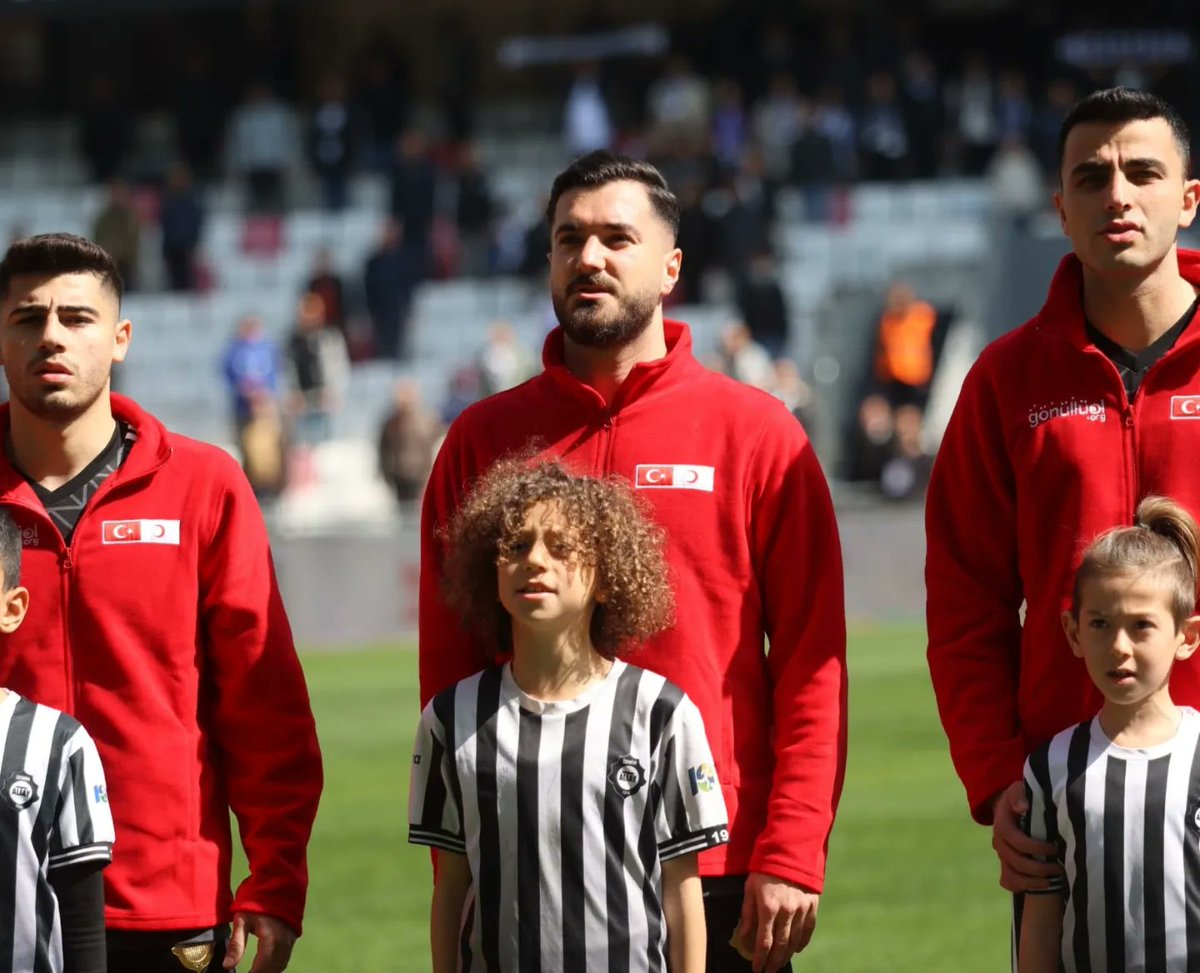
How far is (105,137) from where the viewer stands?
28578 mm

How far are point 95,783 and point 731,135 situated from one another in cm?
2272

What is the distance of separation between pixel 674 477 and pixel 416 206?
21.9m

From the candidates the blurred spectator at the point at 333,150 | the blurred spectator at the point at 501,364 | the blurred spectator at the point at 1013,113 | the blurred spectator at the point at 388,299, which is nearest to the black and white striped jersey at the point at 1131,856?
the blurred spectator at the point at 501,364

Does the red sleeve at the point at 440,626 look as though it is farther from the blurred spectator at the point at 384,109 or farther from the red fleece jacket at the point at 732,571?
the blurred spectator at the point at 384,109

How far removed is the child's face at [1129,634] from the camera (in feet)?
14.1

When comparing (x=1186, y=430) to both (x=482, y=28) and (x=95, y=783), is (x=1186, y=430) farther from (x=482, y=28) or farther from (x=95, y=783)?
(x=482, y=28)

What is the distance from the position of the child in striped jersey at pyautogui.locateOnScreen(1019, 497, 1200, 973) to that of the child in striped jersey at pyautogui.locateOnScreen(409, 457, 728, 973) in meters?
0.69

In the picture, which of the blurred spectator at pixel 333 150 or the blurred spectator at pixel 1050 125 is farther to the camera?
the blurred spectator at pixel 333 150

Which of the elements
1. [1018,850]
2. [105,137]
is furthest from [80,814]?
[105,137]

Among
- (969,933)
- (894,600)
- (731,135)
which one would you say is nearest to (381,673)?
(894,600)

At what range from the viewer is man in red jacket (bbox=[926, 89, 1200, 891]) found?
4562mm

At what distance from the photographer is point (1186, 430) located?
180 inches

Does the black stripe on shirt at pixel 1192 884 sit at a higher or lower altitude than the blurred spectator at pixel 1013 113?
lower

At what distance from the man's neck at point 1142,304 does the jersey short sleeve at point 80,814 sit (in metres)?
2.32
